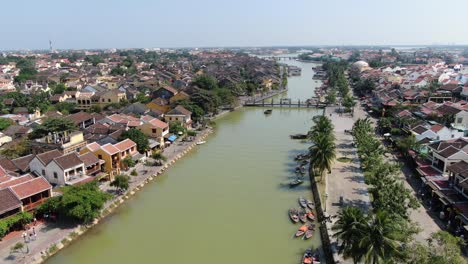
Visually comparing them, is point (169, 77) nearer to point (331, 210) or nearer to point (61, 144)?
point (61, 144)

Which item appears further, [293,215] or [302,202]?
[302,202]

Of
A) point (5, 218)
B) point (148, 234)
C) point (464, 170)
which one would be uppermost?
point (464, 170)

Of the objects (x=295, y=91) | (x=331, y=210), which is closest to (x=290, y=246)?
(x=331, y=210)

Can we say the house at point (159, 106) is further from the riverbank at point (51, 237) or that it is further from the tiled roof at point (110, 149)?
the riverbank at point (51, 237)

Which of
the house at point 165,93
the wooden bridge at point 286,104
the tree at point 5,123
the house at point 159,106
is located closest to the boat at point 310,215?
the house at point 159,106

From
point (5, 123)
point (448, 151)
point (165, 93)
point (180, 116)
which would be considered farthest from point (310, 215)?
point (165, 93)

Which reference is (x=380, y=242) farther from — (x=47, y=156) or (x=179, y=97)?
→ (x=179, y=97)
